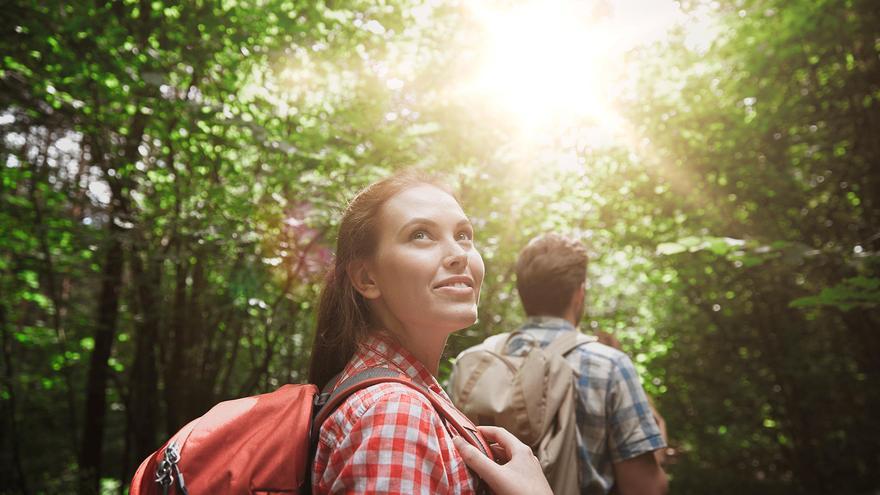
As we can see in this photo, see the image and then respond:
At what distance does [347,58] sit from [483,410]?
12.0 ft

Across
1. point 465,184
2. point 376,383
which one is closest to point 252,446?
point 376,383

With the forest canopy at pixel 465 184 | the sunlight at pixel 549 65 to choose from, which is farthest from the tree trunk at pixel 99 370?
the sunlight at pixel 549 65

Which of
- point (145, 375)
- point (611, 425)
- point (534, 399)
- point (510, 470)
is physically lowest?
point (145, 375)

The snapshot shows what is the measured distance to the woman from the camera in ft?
3.24

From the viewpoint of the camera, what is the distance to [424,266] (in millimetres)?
1324

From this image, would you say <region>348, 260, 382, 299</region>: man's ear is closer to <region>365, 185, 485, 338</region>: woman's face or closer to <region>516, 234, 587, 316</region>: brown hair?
<region>365, 185, 485, 338</region>: woman's face

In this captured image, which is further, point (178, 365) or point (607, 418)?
point (178, 365)

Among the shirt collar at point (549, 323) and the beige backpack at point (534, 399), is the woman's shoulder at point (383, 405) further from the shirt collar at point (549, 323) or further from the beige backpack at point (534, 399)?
the shirt collar at point (549, 323)

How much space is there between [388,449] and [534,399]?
1237 mm

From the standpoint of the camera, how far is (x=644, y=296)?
32.9 feet

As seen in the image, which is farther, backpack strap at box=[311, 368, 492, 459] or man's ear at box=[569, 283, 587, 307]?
man's ear at box=[569, 283, 587, 307]

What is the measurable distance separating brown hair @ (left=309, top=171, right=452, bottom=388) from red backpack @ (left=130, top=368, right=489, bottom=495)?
26cm

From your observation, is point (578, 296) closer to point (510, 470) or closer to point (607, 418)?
point (607, 418)

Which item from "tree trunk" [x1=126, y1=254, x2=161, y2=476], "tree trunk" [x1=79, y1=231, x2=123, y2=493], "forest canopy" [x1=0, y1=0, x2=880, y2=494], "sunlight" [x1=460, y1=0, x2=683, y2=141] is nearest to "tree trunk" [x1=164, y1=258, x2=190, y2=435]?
"forest canopy" [x1=0, y1=0, x2=880, y2=494]
